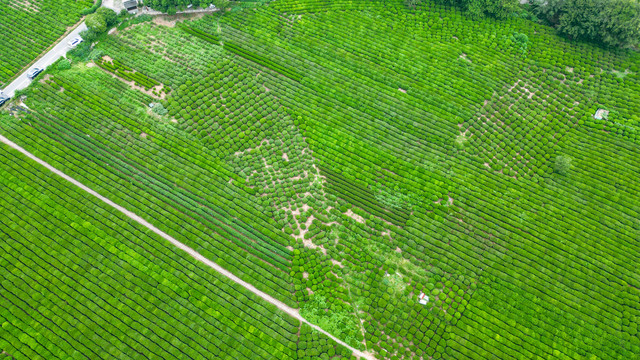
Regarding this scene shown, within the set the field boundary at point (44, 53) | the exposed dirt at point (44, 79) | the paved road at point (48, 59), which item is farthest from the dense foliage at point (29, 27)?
the exposed dirt at point (44, 79)

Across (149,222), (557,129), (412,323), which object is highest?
(557,129)

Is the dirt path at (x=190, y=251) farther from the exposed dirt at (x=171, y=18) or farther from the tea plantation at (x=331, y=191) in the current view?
the exposed dirt at (x=171, y=18)

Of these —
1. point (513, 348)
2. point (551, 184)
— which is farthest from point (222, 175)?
point (551, 184)

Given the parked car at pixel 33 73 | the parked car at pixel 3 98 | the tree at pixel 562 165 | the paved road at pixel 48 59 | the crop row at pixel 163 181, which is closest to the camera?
the crop row at pixel 163 181

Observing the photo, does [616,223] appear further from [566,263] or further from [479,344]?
[479,344]

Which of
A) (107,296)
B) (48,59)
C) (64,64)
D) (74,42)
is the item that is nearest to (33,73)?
(48,59)
